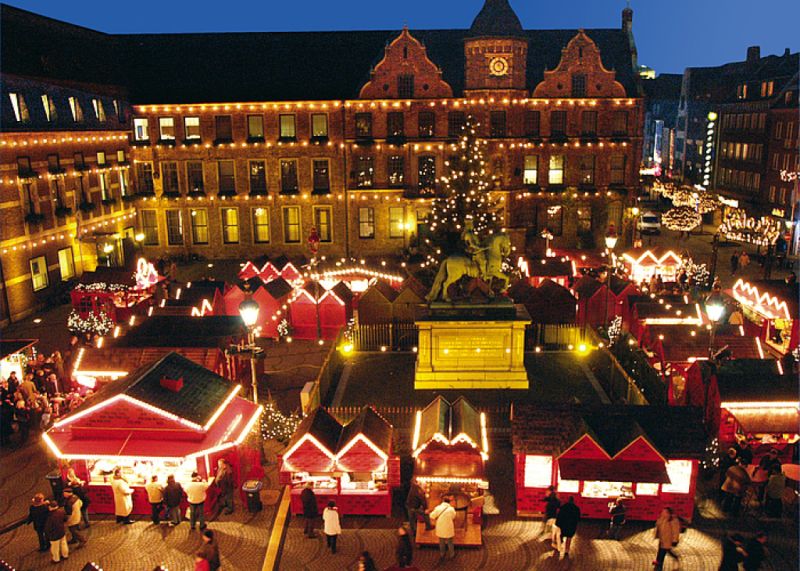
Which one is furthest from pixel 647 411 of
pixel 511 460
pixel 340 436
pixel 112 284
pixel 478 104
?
pixel 478 104

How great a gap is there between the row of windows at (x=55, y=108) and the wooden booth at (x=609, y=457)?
26.3 meters

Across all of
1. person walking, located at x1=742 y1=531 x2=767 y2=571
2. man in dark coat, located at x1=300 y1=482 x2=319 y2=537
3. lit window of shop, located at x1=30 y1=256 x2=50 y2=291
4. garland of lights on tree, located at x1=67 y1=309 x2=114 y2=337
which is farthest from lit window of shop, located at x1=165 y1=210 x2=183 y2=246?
person walking, located at x1=742 y1=531 x2=767 y2=571

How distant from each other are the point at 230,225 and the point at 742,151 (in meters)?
40.9

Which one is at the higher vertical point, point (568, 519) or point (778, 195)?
point (778, 195)

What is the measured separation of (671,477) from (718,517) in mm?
1661

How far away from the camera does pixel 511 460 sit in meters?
17.1

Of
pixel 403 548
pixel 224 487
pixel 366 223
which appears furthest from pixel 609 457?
pixel 366 223

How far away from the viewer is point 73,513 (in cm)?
1386

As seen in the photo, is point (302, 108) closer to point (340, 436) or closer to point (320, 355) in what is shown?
point (320, 355)

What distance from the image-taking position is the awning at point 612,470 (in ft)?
45.1

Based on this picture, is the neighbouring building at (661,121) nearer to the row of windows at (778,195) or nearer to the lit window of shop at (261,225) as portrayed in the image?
the row of windows at (778,195)

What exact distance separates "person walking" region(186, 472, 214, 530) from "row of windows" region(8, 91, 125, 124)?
22.6 m

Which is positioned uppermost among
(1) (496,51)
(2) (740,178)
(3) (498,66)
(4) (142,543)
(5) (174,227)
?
(1) (496,51)

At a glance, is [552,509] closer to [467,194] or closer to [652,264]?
[467,194]
